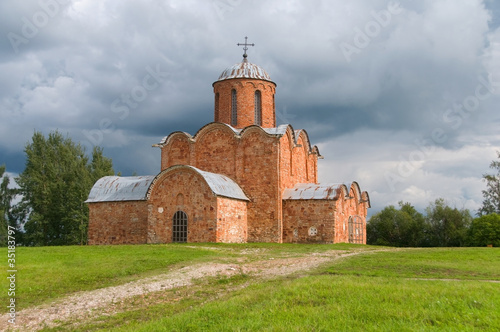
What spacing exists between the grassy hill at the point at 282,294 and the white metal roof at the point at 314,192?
920cm

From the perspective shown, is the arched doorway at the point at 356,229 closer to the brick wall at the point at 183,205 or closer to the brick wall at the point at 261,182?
the brick wall at the point at 261,182

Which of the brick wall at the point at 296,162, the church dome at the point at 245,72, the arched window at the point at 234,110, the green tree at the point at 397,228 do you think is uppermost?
the church dome at the point at 245,72

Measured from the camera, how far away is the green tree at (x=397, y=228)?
37.9 m

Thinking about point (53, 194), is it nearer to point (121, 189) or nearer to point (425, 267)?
point (121, 189)

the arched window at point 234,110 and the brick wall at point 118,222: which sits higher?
the arched window at point 234,110

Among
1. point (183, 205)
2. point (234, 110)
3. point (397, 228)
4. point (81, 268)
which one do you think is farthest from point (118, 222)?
point (397, 228)

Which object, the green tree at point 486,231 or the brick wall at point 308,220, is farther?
the green tree at point 486,231

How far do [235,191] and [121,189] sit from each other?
7299 millimetres

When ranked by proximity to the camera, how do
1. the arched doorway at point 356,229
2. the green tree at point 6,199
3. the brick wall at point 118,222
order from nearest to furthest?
the brick wall at point 118,222
the arched doorway at point 356,229
the green tree at point 6,199

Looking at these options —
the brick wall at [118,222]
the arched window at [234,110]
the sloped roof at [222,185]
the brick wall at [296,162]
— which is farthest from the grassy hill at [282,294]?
the arched window at [234,110]

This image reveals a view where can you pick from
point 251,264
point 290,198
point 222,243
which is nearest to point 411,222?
point 290,198

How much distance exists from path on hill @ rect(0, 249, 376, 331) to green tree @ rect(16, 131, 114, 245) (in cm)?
2477

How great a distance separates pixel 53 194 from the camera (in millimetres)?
36688

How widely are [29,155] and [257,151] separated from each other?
20.6 m
